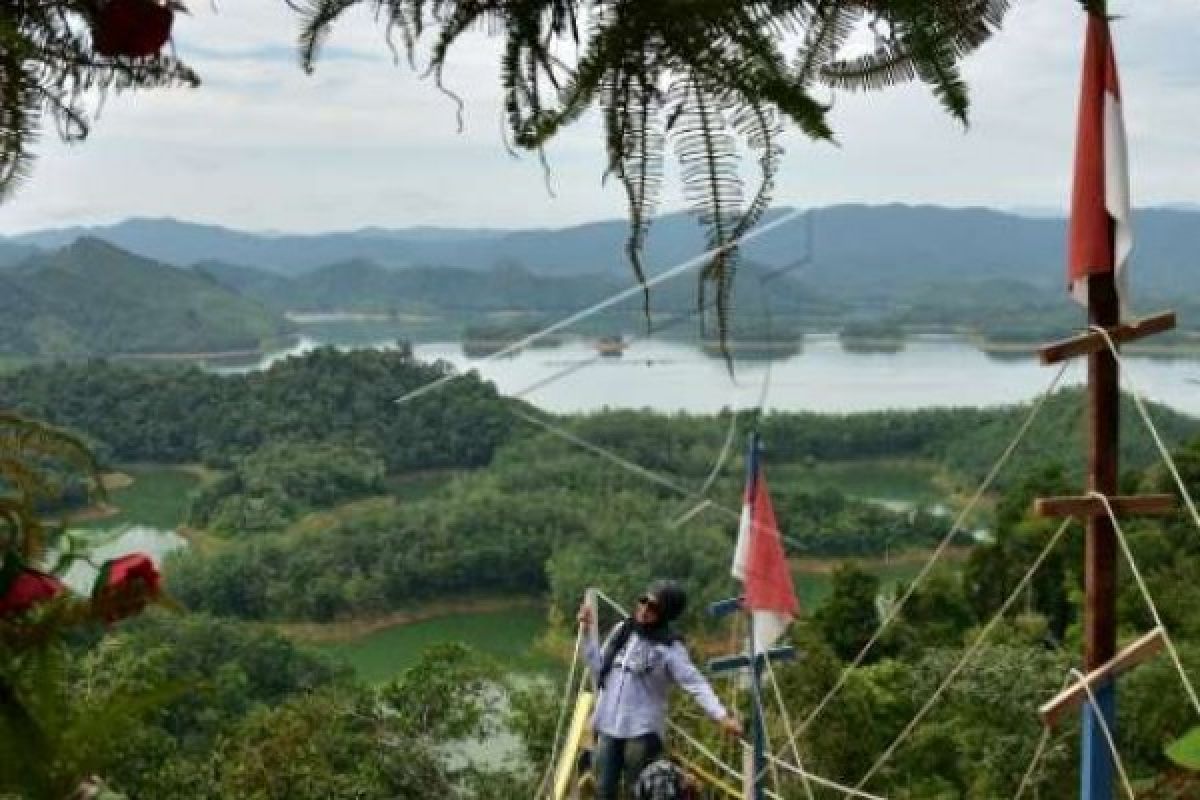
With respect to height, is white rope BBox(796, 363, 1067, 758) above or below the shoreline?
above

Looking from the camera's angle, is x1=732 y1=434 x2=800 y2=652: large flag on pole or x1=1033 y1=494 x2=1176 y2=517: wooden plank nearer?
x1=1033 y1=494 x2=1176 y2=517: wooden plank

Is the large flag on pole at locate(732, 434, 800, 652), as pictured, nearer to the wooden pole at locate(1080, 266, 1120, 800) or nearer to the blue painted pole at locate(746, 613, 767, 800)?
the blue painted pole at locate(746, 613, 767, 800)

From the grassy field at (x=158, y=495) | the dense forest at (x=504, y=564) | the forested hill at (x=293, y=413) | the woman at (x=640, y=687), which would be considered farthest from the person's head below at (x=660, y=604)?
the forested hill at (x=293, y=413)

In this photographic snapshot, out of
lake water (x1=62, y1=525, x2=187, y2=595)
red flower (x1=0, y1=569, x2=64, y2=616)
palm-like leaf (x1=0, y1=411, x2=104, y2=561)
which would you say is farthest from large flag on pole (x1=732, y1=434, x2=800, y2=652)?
red flower (x1=0, y1=569, x2=64, y2=616)

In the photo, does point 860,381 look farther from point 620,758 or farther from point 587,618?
point 620,758

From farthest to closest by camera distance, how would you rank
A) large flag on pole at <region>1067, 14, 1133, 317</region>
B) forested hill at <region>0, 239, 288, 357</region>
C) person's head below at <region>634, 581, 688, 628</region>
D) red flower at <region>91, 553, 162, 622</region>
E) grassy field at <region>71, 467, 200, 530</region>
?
1. forested hill at <region>0, 239, 288, 357</region>
2. grassy field at <region>71, 467, 200, 530</region>
3. person's head below at <region>634, 581, 688, 628</region>
4. large flag on pole at <region>1067, 14, 1133, 317</region>
5. red flower at <region>91, 553, 162, 622</region>

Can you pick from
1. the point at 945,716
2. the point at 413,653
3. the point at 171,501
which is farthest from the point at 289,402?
the point at 945,716

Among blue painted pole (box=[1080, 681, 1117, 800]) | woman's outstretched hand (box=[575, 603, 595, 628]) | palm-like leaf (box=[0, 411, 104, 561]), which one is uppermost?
palm-like leaf (box=[0, 411, 104, 561])
